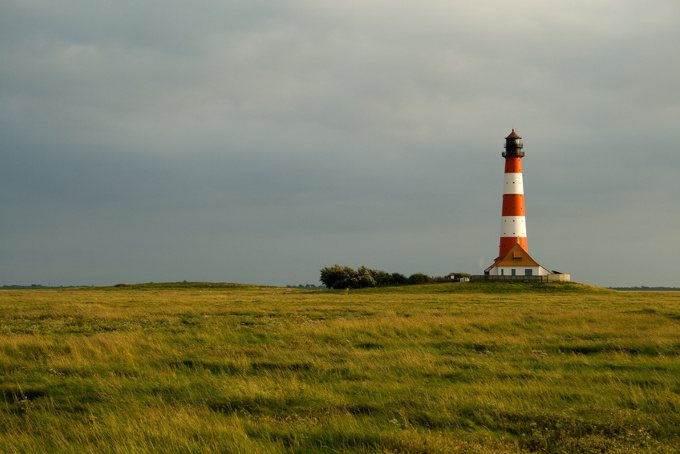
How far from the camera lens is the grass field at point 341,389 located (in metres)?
9.95

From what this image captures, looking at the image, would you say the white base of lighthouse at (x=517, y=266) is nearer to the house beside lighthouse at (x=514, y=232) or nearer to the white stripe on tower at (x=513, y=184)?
the house beside lighthouse at (x=514, y=232)

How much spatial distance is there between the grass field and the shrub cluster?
63683 mm

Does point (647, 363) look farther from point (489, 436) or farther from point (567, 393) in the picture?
point (489, 436)

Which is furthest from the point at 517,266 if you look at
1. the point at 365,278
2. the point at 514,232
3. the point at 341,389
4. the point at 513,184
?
the point at 341,389

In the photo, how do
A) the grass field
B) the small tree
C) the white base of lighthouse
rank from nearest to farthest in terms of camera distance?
1. the grass field
2. the white base of lighthouse
3. the small tree

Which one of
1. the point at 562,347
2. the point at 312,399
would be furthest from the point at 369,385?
the point at 562,347

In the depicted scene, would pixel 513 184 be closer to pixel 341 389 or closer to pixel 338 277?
pixel 338 277

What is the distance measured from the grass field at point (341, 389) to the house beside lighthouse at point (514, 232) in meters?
57.2

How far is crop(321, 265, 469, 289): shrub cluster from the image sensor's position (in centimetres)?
8888

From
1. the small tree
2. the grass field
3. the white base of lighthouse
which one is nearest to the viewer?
the grass field

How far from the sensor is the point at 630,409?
38.6 ft

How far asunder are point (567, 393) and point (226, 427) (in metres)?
6.88

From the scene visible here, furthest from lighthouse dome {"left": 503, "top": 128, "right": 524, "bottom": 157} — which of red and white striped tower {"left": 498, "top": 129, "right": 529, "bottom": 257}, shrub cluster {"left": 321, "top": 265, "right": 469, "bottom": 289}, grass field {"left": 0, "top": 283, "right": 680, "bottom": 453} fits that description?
grass field {"left": 0, "top": 283, "right": 680, "bottom": 453}

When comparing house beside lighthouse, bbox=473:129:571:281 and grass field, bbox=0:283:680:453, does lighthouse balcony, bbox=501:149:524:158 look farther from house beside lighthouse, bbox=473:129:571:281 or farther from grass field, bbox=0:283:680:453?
grass field, bbox=0:283:680:453
